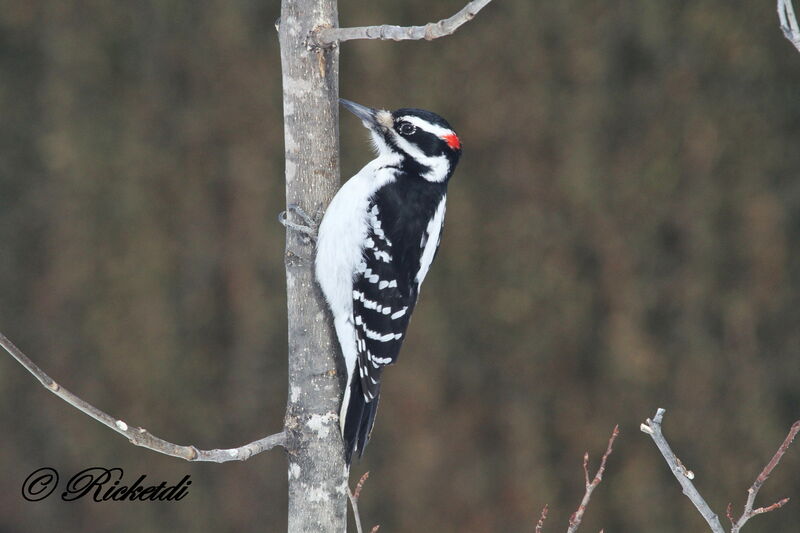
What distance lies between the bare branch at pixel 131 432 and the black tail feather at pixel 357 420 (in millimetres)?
162

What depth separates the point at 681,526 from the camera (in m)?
3.36

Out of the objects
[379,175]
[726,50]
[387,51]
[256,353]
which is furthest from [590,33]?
[256,353]

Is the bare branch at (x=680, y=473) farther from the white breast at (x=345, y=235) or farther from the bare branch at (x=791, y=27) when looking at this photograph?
the white breast at (x=345, y=235)

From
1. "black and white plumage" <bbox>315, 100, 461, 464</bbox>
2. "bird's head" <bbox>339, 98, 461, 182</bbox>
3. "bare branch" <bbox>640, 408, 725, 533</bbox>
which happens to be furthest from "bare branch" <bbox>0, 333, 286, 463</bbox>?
"bird's head" <bbox>339, 98, 461, 182</bbox>

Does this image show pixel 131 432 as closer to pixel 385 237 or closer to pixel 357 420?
pixel 357 420

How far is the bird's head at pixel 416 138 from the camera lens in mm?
2082

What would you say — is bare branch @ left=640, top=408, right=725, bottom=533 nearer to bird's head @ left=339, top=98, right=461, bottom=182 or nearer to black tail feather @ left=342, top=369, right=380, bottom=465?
black tail feather @ left=342, top=369, right=380, bottom=465

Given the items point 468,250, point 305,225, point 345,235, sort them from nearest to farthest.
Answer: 1. point 305,225
2. point 345,235
3. point 468,250

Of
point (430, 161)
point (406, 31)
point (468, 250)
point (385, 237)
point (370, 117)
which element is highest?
point (406, 31)

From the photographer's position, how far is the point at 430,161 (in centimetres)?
216

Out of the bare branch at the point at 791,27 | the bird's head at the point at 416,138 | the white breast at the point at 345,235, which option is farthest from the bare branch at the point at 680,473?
the bird's head at the point at 416,138

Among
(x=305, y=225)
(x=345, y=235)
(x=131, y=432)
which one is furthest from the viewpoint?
(x=345, y=235)

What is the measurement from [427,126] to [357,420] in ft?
2.53

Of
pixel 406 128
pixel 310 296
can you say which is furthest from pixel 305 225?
pixel 406 128
